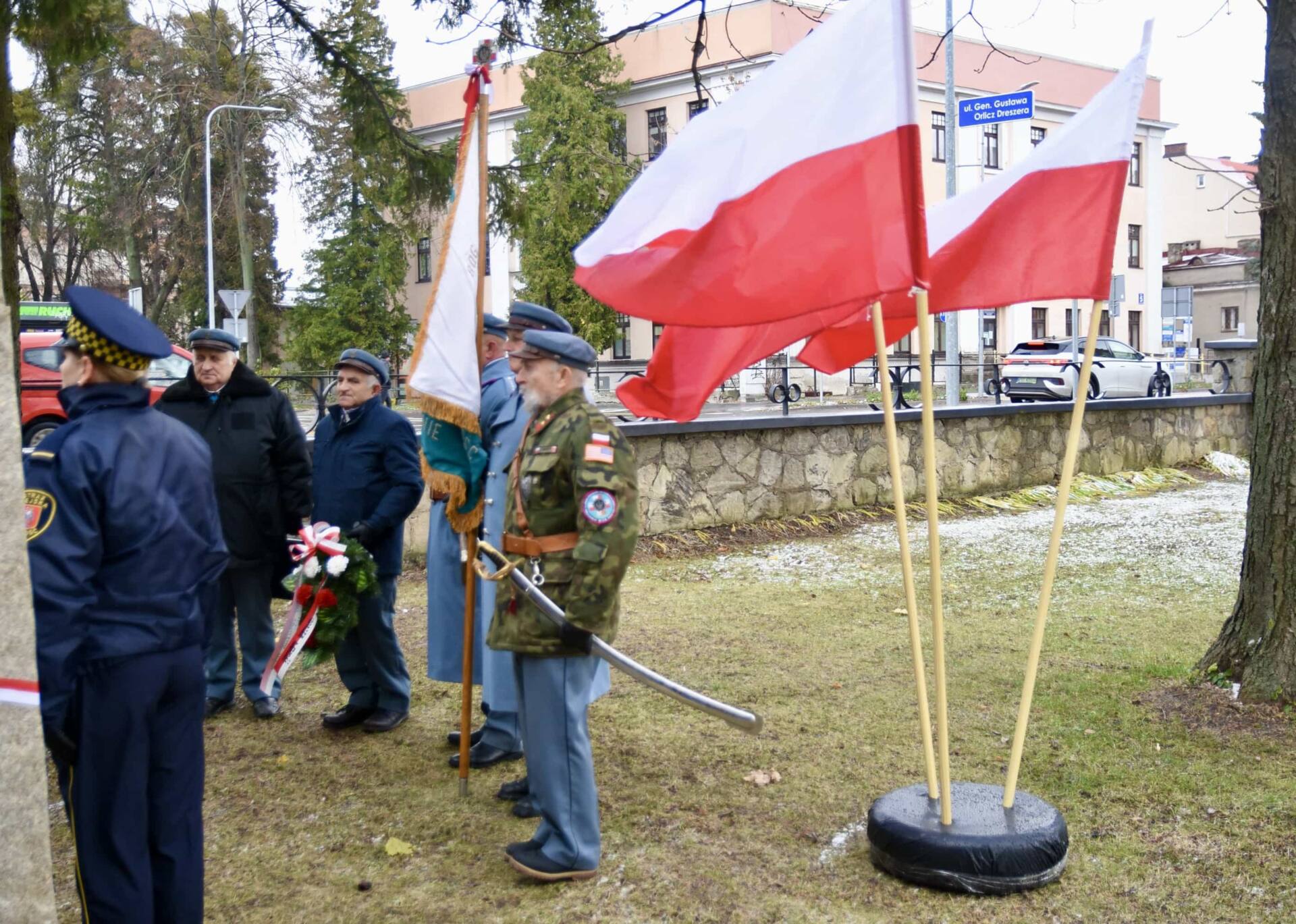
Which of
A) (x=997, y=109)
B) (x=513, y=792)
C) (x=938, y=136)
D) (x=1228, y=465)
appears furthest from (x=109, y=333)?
(x=938, y=136)

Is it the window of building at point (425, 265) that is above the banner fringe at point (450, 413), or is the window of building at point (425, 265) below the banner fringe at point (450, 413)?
above

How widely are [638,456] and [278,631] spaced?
371 cm

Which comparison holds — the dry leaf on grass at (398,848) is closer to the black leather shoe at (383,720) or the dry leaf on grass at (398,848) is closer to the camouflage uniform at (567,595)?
the camouflage uniform at (567,595)

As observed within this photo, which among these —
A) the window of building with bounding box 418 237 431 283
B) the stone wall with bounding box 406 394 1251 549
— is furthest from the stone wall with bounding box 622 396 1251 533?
the window of building with bounding box 418 237 431 283

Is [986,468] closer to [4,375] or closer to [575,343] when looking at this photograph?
[575,343]

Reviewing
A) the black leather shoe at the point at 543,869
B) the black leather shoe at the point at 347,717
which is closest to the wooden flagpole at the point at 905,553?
the black leather shoe at the point at 543,869

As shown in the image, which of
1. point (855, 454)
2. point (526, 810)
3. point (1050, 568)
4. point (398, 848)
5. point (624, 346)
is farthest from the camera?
point (624, 346)

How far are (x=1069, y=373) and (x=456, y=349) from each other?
2280cm

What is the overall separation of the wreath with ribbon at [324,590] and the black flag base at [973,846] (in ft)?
8.38

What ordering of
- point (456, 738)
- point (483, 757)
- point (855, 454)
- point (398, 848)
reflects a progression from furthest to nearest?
point (855, 454), point (456, 738), point (483, 757), point (398, 848)

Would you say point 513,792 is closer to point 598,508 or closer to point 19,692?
point 598,508

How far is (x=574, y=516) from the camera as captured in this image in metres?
4.00

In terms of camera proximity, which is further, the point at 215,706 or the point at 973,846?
the point at 215,706

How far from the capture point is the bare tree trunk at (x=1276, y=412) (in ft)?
17.5
